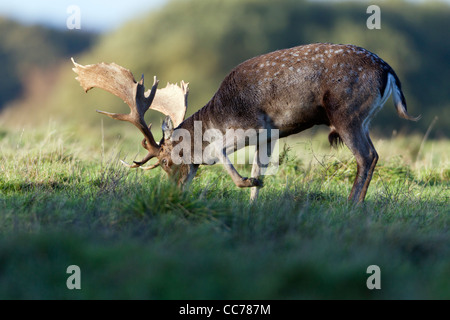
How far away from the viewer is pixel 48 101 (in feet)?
112

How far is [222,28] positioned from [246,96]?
28.0 m

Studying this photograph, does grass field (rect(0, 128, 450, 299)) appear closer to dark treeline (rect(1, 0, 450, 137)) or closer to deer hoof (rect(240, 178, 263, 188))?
deer hoof (rect(240, 178, 263, 188))

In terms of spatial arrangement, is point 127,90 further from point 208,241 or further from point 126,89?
point 208,241

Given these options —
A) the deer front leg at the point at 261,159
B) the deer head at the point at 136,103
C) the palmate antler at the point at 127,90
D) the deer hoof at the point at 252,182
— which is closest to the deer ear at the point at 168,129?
the deer head at the point at 136,103

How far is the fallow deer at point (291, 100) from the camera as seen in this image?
635 cm

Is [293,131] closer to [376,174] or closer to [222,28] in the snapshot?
[376,174]

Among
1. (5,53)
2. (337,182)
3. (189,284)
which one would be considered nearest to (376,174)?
(337,182)

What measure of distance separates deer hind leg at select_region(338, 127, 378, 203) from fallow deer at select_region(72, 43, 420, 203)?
0.01 m

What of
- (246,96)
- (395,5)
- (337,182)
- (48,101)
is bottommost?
(337,182)

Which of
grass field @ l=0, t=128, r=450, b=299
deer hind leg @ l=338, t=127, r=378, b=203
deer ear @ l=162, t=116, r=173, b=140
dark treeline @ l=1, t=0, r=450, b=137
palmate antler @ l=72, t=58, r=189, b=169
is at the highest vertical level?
dark treeline @ l=1, t=0, r=450, b=137

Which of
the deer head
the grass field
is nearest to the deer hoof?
the grass field

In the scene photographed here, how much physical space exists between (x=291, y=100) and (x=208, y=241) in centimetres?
259

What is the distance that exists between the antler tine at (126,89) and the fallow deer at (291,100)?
0.01 metres

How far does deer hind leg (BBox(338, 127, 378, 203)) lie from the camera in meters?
6.42
